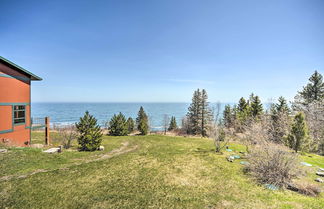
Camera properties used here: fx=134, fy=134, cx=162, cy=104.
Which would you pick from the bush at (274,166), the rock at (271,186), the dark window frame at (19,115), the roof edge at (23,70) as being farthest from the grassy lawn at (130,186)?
the roof edge at (23,70)

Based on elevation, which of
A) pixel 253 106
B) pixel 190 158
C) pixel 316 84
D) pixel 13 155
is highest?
pixel 316 84

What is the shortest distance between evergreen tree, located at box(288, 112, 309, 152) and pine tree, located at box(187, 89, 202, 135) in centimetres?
1554

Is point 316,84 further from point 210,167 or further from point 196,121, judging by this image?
point 210,167

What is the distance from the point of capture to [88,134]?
37.3 ft

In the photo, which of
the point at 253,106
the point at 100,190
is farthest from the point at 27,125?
the point at 253,106

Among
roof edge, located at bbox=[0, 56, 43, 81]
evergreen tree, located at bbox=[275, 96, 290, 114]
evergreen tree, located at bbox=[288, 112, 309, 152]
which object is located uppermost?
roof edge, located at bbox=[0, 56, 43, 81]

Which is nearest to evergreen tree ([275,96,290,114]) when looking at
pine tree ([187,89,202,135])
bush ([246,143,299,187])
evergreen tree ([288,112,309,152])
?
pine tree ([187,89,202,135])

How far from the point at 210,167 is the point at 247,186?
8.02 ft

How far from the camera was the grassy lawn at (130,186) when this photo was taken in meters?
4.95

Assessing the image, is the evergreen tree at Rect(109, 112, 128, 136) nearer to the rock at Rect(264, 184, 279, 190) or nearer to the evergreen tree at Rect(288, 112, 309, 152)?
the rock at Rect(264, 184, 279, 190)

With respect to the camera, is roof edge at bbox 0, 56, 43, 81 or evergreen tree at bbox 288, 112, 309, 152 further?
evergreen tree at bbox 288, 112, 309, 152

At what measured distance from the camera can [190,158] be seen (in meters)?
10.3

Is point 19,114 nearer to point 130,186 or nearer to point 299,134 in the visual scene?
point 130,186

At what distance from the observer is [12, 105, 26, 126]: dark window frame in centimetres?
1070
